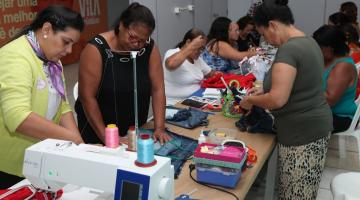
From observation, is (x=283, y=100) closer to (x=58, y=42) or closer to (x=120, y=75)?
(x=120, y=75)

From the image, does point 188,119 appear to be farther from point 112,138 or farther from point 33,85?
point 112,138

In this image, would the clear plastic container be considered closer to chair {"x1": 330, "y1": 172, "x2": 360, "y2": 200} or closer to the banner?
chair {"x1": 330, "y1": 172, "x2": 360, "y2": 200}

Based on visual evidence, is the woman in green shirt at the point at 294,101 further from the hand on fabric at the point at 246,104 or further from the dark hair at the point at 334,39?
the dark hair at the point at 334,39

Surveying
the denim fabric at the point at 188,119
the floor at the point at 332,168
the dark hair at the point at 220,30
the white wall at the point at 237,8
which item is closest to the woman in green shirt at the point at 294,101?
the denim fabric at the point at 188,119

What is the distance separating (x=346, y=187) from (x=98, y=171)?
4.92ft

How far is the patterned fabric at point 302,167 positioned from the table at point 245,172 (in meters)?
0.10

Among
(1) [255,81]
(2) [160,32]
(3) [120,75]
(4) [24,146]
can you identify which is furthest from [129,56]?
(2) [160,32]

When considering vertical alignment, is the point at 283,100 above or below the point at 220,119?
above

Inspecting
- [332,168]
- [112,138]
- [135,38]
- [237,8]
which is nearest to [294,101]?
[135,38]

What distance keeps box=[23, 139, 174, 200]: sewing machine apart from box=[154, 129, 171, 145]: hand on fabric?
0.77 meters

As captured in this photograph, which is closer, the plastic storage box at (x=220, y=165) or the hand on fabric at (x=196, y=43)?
the plastic storage box at (x=220, y=165)

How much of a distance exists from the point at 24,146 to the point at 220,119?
118 cm

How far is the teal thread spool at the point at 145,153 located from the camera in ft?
3.29

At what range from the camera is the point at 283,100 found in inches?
68.4
